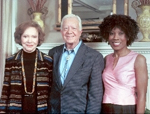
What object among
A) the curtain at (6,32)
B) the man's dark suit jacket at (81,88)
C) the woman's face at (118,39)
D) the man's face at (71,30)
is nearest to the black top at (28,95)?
the man's dark suit jacket at (81,88)

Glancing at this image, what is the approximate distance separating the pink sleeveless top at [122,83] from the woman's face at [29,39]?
0.60 m

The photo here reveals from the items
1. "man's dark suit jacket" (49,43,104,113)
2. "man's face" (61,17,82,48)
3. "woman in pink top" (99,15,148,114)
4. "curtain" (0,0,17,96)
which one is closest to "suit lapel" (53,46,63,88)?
"man's dark suit jacket" (49,43,104,113)

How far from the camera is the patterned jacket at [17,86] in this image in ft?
6.54

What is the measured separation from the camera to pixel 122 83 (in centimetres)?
196

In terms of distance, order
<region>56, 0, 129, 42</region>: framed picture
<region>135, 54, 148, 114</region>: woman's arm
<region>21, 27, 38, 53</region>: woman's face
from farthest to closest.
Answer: <region>56, 0, 129, 42</region>: framed picture < <region>21, 27, 38, 53</region>: woman's face < <region>135, 54, 148, 114</region>: woman's arm

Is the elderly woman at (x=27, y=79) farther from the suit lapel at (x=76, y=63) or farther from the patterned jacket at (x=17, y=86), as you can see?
the suit lapel at (x=76, y=63)

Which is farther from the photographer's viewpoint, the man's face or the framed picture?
the framed picture

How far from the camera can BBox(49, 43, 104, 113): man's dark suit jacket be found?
6.41 feet

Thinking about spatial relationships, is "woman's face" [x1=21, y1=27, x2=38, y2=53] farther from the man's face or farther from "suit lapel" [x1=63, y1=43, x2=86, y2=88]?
"suit lapel" [x1=63, y1=43, x2=86, y2=88]

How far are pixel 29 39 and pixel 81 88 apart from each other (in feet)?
1.74

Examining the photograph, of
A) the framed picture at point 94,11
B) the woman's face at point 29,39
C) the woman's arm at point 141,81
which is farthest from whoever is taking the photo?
the framed picture at point 94,11

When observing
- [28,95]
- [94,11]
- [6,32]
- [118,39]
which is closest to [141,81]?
[118,39]

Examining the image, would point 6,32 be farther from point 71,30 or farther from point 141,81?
point 141,81

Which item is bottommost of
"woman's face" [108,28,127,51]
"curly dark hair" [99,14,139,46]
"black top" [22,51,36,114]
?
"black top" [22,51,36,114]
